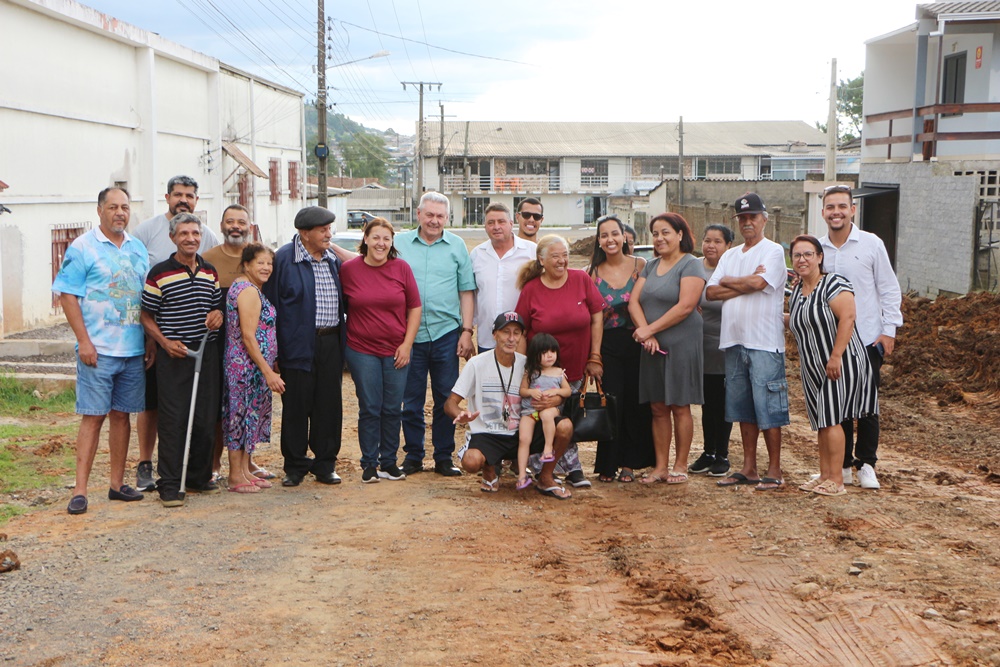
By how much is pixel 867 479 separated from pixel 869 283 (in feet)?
4.42

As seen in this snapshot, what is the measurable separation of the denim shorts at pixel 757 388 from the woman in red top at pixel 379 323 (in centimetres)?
226

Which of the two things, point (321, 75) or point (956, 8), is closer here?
point (956, 8)

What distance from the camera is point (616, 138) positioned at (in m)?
75.2

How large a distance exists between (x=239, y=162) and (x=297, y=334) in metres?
23.9

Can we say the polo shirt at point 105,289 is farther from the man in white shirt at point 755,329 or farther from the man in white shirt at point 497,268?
the man in white shirt at point 755,329

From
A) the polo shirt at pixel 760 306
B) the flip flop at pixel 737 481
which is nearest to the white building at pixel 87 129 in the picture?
the flip flop at pixel 737 481

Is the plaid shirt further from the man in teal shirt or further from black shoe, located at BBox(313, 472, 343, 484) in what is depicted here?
black shoe, located at BBox(313, 472, 343, 484)

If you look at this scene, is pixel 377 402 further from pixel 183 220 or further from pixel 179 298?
pixel 183 220

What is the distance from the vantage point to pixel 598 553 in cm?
584

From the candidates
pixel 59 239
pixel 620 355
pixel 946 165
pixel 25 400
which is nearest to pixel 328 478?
pixel 620 355

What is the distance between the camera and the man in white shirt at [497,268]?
754 cm

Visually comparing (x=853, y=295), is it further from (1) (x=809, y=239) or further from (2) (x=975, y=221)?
(2) (x=975, y=221)

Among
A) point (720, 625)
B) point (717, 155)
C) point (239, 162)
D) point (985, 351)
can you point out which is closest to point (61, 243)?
point (239, 162)

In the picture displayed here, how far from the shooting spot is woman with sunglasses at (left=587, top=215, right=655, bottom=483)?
7.39 m
